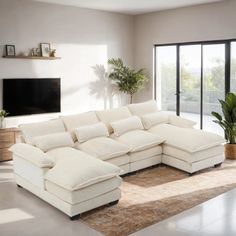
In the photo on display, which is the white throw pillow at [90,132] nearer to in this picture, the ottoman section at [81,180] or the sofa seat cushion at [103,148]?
the sofa seat cushion at [103,148]

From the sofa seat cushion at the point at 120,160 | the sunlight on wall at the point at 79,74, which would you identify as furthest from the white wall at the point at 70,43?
the sofa seat cushion at the point at 120,160

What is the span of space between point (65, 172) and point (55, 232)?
0.70 m

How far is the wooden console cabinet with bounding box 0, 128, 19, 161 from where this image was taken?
20.2 feet

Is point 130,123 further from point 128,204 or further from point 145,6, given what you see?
point 145,6

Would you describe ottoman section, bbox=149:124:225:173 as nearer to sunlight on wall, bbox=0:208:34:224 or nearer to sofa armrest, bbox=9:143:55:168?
sofa armrest, bbox=9:143:55:168

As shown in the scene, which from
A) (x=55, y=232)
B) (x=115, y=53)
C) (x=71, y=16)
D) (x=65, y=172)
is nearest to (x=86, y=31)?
(x=71, y=16)

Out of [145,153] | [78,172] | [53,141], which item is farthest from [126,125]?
[78,172]

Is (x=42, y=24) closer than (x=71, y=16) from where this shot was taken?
Yes

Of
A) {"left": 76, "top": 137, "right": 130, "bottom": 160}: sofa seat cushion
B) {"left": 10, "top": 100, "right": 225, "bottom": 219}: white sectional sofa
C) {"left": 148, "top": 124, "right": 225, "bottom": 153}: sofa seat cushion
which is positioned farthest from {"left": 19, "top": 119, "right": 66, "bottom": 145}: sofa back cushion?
{"left": 148, "top": 124, "right": 225, "bottom": 153}: sofa seat cushion

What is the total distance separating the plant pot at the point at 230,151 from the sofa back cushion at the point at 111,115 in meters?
1.87

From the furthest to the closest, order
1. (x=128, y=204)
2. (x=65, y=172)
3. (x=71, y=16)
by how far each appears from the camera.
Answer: (x=71, y=16) → (x=128, y=204) → (x=65, y=172)

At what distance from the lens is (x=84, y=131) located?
213 inches

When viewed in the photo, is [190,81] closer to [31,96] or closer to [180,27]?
[180,27]

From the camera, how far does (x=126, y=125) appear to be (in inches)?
233
